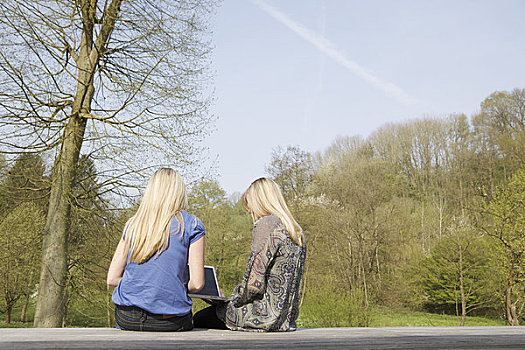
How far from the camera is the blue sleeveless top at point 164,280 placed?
293 centimetres

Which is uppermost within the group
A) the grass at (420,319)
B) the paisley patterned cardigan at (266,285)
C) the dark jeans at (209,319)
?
the paisley patterned cardigan at (266,285)

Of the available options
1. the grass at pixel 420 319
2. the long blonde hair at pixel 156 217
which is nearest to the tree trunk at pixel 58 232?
the long blonde hair at pixel 156 217

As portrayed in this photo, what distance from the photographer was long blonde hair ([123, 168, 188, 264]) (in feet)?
9.72

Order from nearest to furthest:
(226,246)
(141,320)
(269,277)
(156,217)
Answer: (141,320)
(156,217)
(269,277)
(226,246)

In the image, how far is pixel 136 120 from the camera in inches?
341

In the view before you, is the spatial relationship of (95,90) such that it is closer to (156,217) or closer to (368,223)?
(156,217)

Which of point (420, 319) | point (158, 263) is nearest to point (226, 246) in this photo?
point (420, 319)

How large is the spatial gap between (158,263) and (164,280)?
12cm

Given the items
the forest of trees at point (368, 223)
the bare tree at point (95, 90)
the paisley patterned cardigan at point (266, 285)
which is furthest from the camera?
the forest of trees at point (368, 223)

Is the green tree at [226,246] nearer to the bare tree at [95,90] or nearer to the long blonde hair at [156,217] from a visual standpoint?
the bare tree at [95,90]

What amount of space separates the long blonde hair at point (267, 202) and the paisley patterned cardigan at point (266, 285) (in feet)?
0.24

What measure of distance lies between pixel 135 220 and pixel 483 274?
2234 centimetres

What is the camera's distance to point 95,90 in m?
8.90

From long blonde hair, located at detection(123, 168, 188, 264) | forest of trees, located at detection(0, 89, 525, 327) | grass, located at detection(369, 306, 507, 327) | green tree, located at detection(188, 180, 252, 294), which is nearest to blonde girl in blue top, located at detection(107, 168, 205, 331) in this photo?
long blonde hair, located at detection(123, 168, 188, 264)
